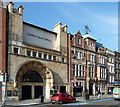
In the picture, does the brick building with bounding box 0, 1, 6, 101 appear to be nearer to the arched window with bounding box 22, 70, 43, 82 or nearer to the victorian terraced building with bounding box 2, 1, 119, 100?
the victorian terraced building with bounding box 2, 1, 119, 100

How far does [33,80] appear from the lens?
27.8 m

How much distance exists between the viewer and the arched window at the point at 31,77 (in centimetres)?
2658

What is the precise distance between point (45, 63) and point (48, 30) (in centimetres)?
711

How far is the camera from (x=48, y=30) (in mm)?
31219

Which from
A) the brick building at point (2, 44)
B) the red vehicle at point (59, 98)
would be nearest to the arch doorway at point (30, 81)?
the brick building at point (2, 44)

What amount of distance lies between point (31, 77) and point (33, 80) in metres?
0.71

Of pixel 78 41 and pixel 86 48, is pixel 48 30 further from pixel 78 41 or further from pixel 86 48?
pixel 86 48

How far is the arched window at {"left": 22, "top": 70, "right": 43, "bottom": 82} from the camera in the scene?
26.6m

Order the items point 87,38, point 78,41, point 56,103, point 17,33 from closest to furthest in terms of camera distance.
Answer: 1. point 56,103
2. point 17,33
3. point 78,41
4. point 87,38

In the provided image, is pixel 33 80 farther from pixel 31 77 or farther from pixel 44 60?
pixel 44 60

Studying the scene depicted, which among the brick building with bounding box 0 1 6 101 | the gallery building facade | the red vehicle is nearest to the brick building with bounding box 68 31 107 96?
the gallery building facade

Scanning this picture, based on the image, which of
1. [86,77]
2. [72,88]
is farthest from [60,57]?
[86,77]

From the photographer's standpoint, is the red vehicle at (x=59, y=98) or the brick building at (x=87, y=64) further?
the brick building at (x=87, y=64)

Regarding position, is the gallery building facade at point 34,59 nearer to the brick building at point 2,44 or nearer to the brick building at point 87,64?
the brick building at point 2,44
